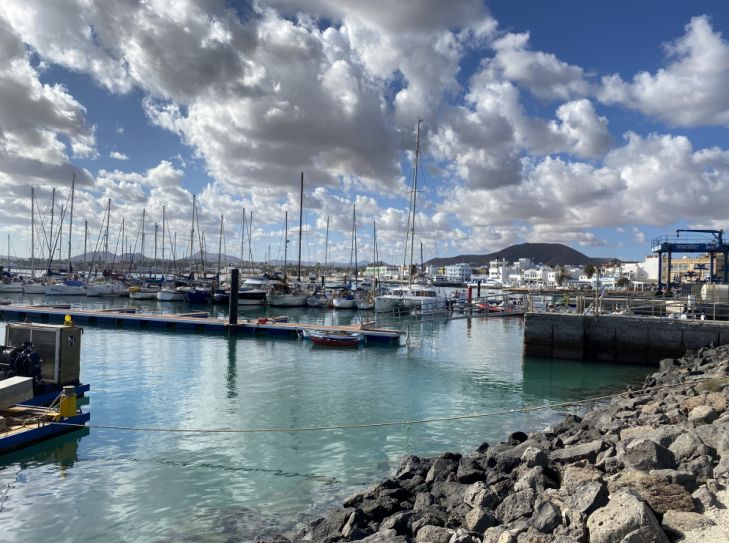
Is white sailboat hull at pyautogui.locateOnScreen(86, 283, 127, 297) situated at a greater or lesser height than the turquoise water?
greater

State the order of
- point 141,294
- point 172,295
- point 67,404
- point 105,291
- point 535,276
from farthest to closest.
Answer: point 535,276 → point 105,291 → point 141,294 → point 172,295 → point 67,404

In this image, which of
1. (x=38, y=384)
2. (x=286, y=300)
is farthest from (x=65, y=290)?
(x=38, y=384)

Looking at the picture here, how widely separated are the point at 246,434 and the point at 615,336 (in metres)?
23.2

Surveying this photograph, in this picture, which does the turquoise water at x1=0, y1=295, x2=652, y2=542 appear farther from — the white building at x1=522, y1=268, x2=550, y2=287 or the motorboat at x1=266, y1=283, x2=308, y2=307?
the white building at x1=522, y1=268, x2=550, y2=287

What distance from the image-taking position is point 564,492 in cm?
885

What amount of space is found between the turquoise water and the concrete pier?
3.56 feet

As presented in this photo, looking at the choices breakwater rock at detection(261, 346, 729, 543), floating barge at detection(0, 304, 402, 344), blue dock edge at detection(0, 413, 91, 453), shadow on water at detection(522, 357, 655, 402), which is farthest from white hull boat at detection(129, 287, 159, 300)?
breakwater rock at detection(261, 346, 729, 543)

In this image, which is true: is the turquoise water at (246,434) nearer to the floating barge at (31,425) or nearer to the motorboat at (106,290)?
the floating barge at (31,425)

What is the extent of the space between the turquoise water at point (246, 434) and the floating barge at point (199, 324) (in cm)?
438

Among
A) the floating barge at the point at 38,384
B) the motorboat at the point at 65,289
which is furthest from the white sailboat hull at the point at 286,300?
the floating barge at the point at 38,384

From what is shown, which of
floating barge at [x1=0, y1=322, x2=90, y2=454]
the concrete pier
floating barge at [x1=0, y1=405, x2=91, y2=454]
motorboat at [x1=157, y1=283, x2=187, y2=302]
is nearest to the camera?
floating barge at [x1=0, y1=405, x2=91, y2=454]

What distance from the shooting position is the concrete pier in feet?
98.7

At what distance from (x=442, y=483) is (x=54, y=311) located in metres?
53.5

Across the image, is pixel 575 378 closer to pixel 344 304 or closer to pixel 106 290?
pixel 344 304
